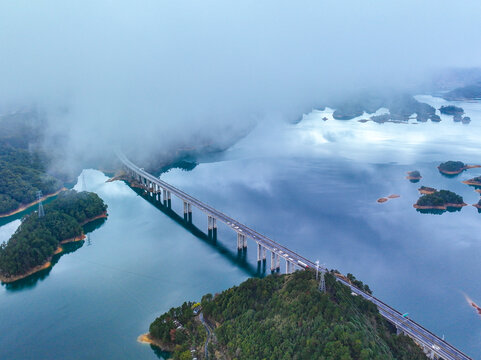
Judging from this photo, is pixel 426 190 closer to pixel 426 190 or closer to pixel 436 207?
pixel 426 190

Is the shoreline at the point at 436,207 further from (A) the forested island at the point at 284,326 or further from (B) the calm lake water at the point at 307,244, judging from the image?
(A) the forested island at the point at 284,326

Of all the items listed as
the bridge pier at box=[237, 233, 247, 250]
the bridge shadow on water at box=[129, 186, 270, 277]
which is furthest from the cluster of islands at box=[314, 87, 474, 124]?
the bridge pier at box=[237, 233, 247, 250]

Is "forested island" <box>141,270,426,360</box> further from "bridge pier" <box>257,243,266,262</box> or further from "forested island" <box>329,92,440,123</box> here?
"forested island" <box>329,92,440,123</box>

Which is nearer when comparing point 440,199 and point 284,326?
point 284,326

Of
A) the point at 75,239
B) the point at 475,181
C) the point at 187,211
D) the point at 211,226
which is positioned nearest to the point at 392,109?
the point at 475,181

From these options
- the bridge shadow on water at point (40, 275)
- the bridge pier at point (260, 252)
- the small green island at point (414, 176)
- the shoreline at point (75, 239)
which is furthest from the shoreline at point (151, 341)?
the small green island at point (414, 176)
